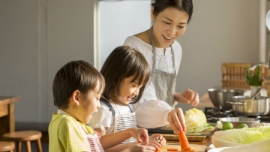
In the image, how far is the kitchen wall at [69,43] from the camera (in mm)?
6016

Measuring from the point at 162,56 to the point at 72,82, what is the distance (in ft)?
3.90

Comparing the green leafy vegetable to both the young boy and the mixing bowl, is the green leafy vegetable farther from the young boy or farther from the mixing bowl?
the mixing bowl

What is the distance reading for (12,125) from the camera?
4859 mm

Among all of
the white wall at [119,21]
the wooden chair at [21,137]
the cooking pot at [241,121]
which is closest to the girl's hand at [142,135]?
the cooking pot at [241,121]

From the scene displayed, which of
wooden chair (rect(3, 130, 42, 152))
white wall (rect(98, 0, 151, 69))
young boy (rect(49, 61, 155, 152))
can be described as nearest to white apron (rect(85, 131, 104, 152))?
young boy (rect(49, 61, 155, 152))

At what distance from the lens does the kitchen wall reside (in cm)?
602

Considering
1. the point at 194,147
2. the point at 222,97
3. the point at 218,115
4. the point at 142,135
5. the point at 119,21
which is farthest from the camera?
the point at 119,21

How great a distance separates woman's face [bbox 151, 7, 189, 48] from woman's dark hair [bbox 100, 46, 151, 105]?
48cm

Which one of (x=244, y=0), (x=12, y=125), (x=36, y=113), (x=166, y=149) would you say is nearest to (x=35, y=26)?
(x=36, y=113)

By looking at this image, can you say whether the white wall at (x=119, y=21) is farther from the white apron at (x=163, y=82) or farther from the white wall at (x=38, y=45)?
the white apron at (x=163, y=82)

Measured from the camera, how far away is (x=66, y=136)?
53.9 inches

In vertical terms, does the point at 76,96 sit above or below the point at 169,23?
below

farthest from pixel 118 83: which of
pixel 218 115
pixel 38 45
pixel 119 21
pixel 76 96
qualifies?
pixel 38 45

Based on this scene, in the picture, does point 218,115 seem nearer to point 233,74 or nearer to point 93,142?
point 93,142
